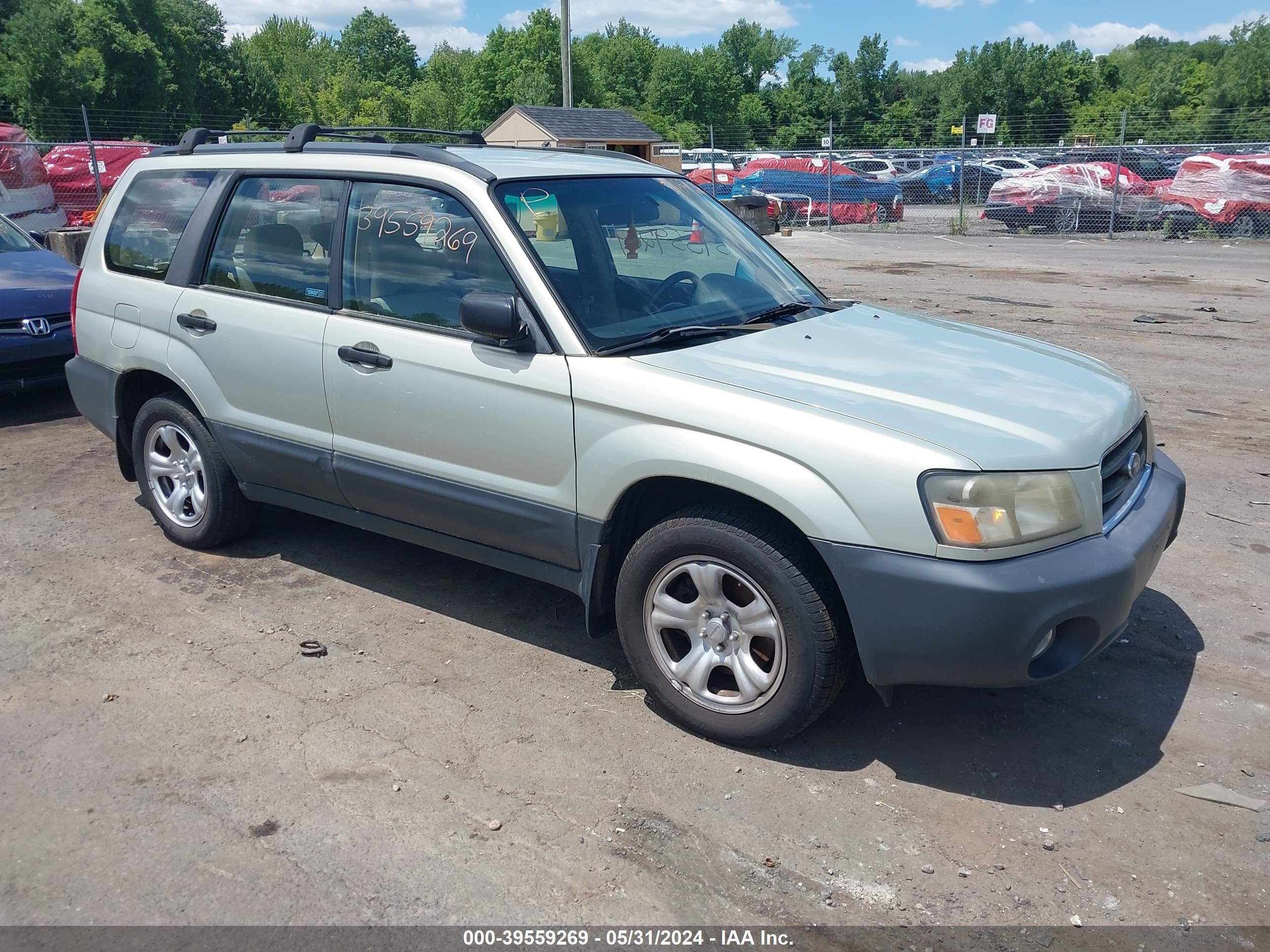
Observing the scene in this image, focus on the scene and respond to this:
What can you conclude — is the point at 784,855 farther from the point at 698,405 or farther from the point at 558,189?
the point at 558,189

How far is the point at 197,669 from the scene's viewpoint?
4.12 metres

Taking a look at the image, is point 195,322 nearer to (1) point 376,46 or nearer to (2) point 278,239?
(2) point 278,239

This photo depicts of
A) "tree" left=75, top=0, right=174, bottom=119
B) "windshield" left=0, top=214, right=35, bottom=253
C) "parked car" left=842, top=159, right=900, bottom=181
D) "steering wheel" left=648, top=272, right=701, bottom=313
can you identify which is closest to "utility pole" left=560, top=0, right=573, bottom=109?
"parked car" left=842, top=159, right=900, bottom=181

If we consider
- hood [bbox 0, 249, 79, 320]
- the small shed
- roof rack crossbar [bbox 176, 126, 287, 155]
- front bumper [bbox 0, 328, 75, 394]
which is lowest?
front bumper [bbox 0, 328, 75, 394]

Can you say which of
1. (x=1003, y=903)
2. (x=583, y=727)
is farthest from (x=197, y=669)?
(x=1003, y=903)

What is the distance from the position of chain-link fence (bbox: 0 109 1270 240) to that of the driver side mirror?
10.8 m

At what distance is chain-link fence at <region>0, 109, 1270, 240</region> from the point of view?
18.8m

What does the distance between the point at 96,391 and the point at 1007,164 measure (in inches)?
1264

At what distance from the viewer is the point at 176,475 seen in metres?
5.20

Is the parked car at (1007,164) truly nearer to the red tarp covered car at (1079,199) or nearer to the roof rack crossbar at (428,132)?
the red tarp covered car at (1079,199)

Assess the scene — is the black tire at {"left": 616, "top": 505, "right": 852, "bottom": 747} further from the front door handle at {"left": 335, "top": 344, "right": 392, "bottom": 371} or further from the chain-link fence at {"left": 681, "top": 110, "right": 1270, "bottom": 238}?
the chain-link fence at {"left": 681, "top": 110, "right": 1270, "bottom": 238}

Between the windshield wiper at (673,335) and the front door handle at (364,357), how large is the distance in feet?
3.01

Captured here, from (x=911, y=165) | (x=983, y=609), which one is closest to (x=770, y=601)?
(x=983, y=609)

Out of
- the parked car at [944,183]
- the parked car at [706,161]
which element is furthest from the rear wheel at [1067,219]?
the parked car at [706,161]
